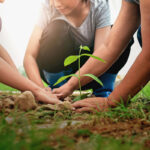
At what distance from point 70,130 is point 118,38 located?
77cm

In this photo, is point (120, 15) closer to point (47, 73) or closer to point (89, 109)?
point (89, 109)

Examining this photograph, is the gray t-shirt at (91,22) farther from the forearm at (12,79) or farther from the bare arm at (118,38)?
the forearm at (12,79)

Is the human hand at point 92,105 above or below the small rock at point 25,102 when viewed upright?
below

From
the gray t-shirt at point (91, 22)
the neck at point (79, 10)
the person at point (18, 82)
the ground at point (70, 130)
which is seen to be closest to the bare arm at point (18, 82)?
the person at point (18, 82)

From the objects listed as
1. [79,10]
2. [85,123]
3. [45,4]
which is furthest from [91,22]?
[85,123]

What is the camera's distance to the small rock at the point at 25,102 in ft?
3.54

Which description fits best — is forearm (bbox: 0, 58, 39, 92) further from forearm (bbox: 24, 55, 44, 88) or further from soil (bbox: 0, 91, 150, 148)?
forearm (bbox: 24, 55, 44, 88)

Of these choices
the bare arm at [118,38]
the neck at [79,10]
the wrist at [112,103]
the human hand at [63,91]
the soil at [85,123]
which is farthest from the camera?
the neck at [79,10]

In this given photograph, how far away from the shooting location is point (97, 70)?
4.93ft

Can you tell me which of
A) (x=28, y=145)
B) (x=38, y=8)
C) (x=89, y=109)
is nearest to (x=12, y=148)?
(x=28, y=145)

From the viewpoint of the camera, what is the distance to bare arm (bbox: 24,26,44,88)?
1.87 metres

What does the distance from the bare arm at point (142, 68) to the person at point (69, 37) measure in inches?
32.6

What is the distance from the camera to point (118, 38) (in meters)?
1.34

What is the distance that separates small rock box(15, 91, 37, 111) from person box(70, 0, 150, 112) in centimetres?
22
